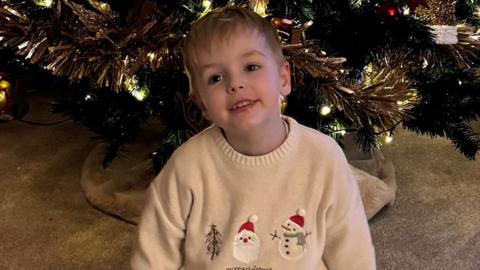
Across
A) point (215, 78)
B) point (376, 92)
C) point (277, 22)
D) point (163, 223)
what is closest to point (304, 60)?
point (277, 22)

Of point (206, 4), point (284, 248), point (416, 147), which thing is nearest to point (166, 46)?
point (206, 4)

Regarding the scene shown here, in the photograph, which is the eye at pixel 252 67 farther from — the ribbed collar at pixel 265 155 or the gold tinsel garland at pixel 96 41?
the gold tinsel garland at pixel 96 41

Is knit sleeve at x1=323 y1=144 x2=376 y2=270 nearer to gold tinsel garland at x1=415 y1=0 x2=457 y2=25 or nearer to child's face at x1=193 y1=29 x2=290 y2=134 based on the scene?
child's face at x1=193 y1=29 x2=290 y2=134

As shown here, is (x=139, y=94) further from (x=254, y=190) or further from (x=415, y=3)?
(x=415, y=3)

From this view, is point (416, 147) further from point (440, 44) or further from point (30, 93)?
point (30, 93)

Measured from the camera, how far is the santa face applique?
0.80 metres

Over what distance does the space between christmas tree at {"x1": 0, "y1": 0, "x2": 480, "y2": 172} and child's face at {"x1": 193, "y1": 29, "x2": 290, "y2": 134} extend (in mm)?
250

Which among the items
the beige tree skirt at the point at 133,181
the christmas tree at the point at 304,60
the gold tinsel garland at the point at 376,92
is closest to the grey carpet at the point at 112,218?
the beige tree skirt at the point at 133,181

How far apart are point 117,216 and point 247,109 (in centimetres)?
68

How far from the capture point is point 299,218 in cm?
80

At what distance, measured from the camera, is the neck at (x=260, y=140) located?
2.59 feet

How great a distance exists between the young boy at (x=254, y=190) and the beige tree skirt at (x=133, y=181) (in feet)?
1.51

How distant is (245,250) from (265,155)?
148 mm

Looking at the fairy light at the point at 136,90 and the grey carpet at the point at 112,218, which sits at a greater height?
the fairy light at the point at 136,90
